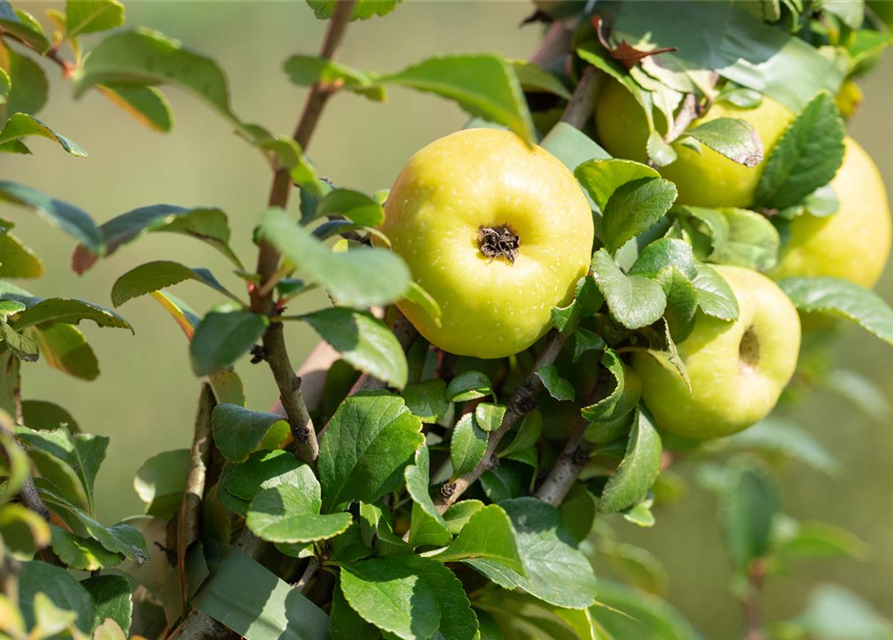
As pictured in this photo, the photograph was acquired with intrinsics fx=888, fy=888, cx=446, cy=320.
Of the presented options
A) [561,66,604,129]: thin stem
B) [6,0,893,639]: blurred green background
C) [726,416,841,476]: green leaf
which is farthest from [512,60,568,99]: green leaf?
[6,0,893,639]: blurred green background

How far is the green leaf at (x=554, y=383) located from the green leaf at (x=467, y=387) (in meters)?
0.02

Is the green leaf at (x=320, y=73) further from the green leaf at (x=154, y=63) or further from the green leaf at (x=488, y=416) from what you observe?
the green leaf at (x=488, y=416)

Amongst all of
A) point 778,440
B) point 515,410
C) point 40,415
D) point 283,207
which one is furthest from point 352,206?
point 778,440

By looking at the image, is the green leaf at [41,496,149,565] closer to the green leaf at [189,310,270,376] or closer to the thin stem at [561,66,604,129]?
the green leaf at [189,310,270,376]

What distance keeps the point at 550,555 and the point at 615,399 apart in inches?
2.9

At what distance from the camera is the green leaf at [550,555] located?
0.36m

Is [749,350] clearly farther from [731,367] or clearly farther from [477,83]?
[477,83]

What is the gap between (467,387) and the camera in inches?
14.6

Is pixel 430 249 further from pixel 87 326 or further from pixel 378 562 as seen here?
pixel 87 326

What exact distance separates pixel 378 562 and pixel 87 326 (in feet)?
4.54

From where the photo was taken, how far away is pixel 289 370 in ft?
1.00

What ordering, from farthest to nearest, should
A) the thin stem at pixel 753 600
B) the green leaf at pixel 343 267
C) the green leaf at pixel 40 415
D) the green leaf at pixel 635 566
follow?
the thin stem at pixel 753 600 < the green leaf at pixel 635 566 < the green leaf at pixel 40 415 < the green leaf at pixel 343 267

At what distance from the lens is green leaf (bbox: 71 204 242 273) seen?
26cm

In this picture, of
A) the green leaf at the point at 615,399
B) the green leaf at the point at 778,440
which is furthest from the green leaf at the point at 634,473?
the green leaf at the point at 778,440
